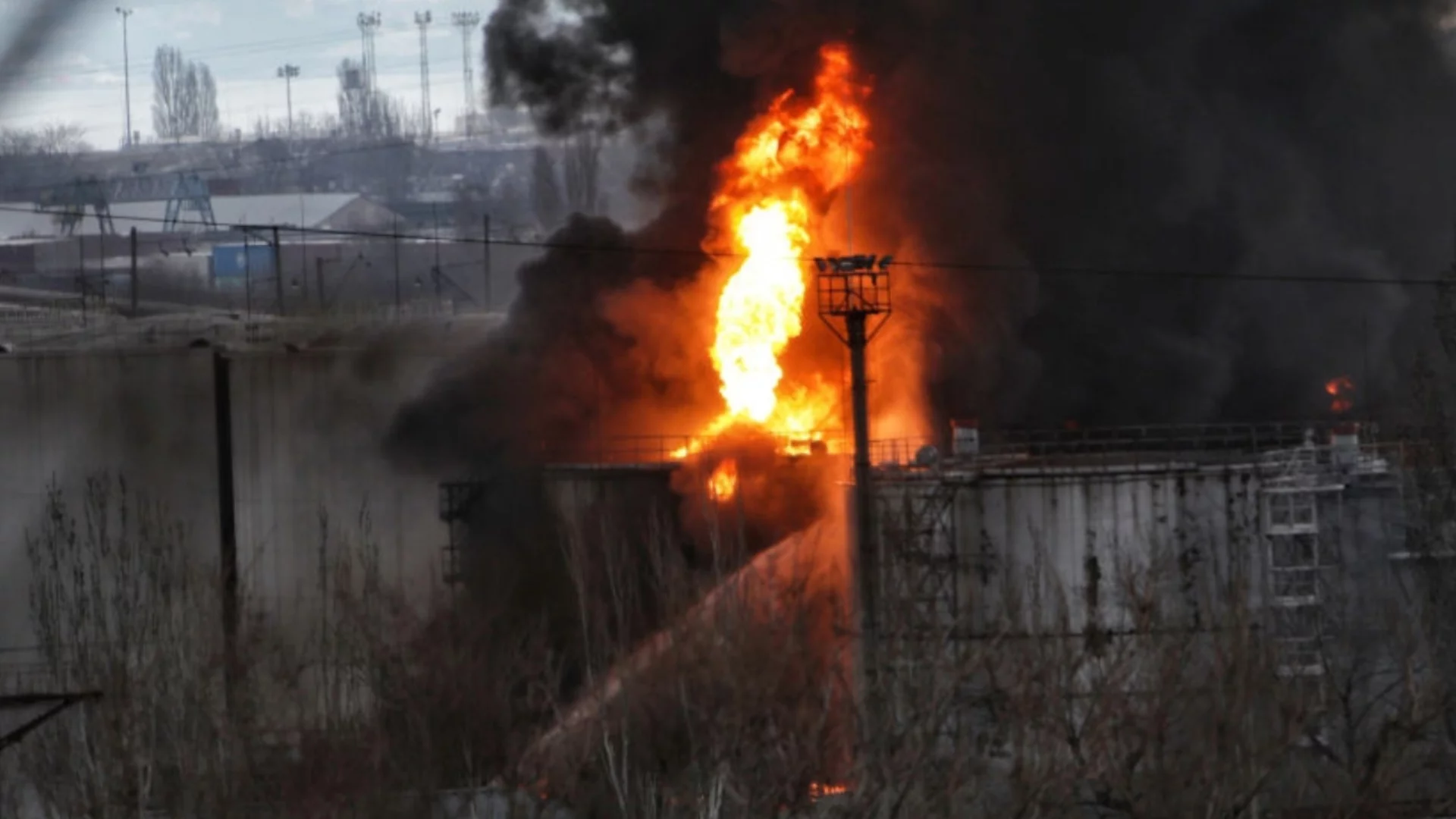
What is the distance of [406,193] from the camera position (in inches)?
1732

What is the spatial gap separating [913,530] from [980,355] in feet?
19.0

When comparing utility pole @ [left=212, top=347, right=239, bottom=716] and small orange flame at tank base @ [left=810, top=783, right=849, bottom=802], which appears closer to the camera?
small orange flame at tank base @ [left=810, top=783, right=849, bottom=802]

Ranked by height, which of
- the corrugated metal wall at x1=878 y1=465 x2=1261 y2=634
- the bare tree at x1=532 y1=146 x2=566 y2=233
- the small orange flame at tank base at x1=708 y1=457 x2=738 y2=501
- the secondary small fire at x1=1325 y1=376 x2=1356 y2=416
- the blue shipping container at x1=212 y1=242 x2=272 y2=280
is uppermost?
the bare tree at x1=532 y1=146 x2=566 y2=233

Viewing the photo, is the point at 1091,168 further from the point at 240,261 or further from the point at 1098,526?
the point at 240,261

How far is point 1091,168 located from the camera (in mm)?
38031

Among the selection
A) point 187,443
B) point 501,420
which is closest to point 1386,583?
point 501,420

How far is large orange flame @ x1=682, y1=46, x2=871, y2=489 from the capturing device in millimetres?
35844

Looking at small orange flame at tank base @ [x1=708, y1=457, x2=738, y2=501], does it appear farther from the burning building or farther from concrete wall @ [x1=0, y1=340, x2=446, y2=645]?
concrete wall @ [x1=0, y1=340, x2=446, y2=645]

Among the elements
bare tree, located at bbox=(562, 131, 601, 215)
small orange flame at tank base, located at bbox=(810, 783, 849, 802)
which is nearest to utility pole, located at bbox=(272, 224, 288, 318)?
bare tree, located at bbox=(562, 131, 601, 215)

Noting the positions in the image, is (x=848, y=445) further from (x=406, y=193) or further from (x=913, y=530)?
(x=406, y=193)

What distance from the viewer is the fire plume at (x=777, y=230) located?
35.8 m

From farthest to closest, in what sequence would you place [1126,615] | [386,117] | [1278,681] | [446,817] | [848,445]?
1. [386,117]
2. [848,445]
3. [1126,615]
4. [1278,681]
5. [446,817]

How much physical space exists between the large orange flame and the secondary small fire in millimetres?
9480

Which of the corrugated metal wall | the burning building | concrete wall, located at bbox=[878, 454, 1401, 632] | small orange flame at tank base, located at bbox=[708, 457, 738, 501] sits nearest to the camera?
the corrugated metal wall
